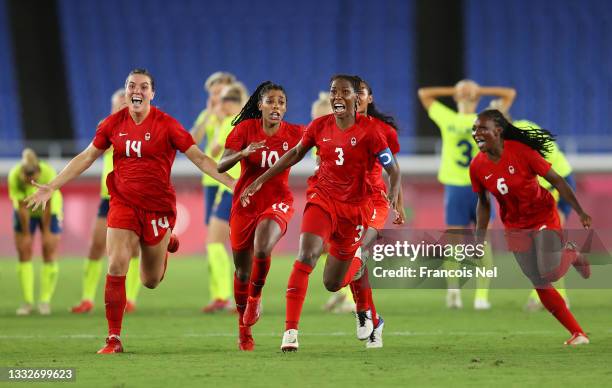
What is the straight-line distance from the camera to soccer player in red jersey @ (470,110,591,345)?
9.10 m

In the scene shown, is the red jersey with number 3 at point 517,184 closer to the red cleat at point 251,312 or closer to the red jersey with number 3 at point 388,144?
the red jersey with number 3 at point 388,144

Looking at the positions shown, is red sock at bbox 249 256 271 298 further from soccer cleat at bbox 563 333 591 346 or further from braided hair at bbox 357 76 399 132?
soccer cleat at bbox 563 333 591 346

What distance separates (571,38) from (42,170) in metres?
17.9

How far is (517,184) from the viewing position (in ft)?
29.9

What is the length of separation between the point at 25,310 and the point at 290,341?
5.33m

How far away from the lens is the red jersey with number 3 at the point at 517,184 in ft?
29.9

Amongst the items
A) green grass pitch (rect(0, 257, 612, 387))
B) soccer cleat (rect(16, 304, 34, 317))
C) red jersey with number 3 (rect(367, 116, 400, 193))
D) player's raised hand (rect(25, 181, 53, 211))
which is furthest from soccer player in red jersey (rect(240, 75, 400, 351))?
soccer cleat (rect(16, 304, 34, 317))

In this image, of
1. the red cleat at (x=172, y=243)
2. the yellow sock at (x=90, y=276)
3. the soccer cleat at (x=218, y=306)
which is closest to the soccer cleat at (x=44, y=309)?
the yellow sock at (x=90, y=276)

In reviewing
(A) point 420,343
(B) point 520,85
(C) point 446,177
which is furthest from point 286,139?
(B) point 520,85

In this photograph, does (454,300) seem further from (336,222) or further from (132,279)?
(336,222)

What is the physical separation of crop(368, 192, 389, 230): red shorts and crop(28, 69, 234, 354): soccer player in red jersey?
1217mm

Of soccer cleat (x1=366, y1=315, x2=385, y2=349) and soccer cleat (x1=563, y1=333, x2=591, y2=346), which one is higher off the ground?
soccer cleat (x1=366, y1=315, x2=385, y2=349)

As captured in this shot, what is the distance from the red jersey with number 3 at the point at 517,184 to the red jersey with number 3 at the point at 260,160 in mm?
1493

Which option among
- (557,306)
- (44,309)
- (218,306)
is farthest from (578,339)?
(44,309)
